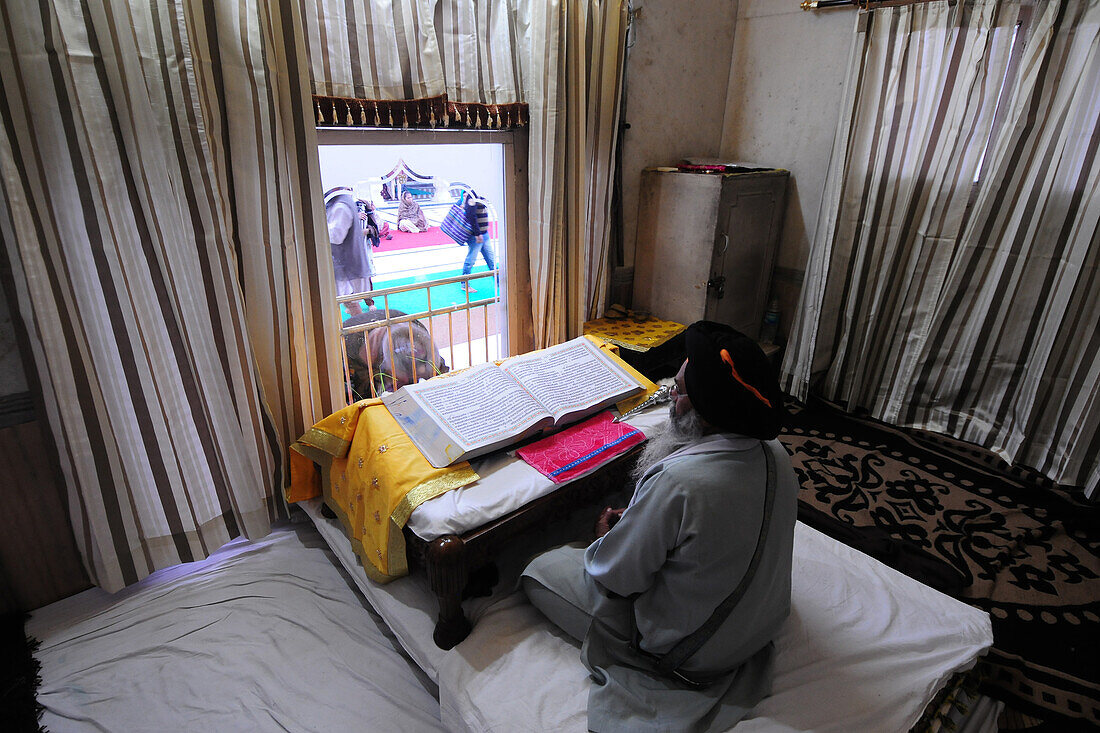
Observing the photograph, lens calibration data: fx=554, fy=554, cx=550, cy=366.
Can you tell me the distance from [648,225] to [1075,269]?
6.04 feet

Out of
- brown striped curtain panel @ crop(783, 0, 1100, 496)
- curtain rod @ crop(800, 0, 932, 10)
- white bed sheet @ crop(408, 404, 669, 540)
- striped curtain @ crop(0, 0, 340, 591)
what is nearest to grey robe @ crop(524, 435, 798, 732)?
white bed sheet @ crop(408, 404, 669, 540)

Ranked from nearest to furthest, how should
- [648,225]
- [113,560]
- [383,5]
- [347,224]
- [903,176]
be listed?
1. [113,560]
2. [383,5]
3. [347,224]
4. [903,176]
5. [648,225]

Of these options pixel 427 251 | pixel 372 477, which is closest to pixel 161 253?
pixel 372 477

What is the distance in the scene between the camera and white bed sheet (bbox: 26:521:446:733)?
1396 millimetres

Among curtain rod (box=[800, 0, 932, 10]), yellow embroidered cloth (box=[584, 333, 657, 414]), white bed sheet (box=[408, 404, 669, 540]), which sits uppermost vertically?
curtain rod (box=[800, 0, 932, 10])

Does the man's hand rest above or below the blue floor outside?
below

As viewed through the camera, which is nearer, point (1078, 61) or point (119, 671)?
point (119, 671)

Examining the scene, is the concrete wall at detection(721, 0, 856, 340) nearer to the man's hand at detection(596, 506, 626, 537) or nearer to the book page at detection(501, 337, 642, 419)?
the book page at detection(501, 337, 642, 419)

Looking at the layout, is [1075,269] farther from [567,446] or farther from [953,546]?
[567,446]

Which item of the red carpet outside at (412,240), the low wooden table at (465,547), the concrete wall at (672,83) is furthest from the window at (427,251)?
the low wooden table at (465,547)

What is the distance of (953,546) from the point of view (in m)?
2.11

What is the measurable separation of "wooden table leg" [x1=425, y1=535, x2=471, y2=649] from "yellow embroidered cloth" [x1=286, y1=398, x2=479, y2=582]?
0.16m

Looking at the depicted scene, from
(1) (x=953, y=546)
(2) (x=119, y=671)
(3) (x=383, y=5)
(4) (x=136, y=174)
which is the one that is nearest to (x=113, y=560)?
(2) (x=119, y=671)

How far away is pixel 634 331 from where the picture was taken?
2865 mm
